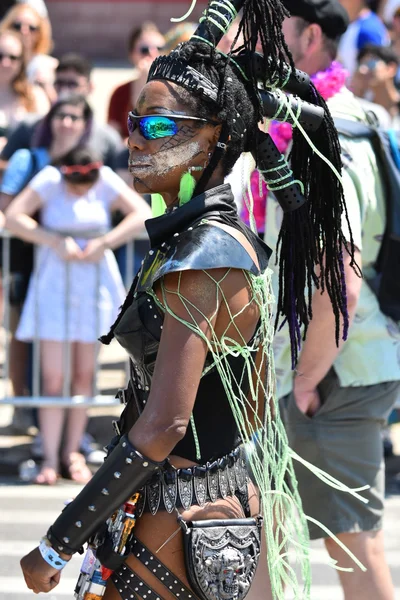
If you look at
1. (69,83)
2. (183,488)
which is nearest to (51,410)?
(69,83)

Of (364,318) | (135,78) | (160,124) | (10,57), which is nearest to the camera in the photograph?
(160,124)

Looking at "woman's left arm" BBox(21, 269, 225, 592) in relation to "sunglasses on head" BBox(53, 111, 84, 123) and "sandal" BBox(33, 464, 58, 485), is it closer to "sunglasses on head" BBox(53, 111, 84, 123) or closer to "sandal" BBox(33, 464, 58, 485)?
"sandal" BBox(33, 464, 58, 485)

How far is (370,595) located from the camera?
3.72 metres

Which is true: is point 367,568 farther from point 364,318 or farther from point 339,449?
point 364,318

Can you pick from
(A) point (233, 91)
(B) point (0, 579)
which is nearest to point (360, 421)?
(A) point (233, 91)

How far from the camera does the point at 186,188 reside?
2.79 meters

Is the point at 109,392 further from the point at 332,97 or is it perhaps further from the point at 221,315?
the point at 221,315

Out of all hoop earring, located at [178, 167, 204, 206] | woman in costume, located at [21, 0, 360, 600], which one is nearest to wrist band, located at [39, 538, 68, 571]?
woman in costume, located at [21, 0, 360, 600]

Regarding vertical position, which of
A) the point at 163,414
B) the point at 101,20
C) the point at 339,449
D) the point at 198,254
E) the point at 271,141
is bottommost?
the point at 339,449

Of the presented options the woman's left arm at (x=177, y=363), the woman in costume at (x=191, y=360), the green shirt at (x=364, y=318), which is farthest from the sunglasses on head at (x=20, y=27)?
the woman's left arm at (x=177, y=363)

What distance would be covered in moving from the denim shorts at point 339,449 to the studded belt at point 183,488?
107 centimetres

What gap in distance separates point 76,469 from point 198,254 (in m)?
3.75

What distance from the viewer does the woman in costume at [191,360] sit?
2627 mm

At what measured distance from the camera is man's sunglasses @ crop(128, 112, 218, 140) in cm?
274
